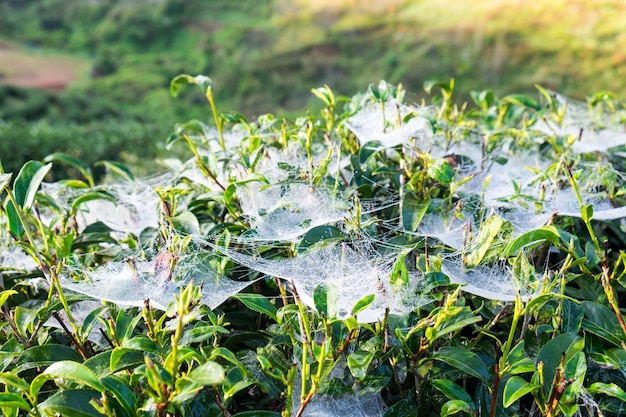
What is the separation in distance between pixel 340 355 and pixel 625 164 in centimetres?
104

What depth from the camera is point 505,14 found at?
10188mm

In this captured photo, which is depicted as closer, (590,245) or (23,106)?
(590,245)

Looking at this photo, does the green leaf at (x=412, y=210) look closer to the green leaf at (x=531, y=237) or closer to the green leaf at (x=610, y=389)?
the green leaf at (x=531, y=237)

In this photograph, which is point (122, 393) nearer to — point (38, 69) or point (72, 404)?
point (72, 404)

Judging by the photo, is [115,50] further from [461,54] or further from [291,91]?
[461,54]

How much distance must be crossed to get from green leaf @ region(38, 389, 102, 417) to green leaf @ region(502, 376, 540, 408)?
1.67ft

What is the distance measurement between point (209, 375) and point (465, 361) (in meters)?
0.38

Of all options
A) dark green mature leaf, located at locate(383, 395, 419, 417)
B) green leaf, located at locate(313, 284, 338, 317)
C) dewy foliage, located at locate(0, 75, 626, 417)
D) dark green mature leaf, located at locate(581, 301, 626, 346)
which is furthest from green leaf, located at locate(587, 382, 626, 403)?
green leaf, located at locate(313, 284, 338, 317)

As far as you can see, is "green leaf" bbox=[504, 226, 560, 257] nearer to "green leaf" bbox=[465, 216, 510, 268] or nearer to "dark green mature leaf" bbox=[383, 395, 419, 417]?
"green leaf" bbox=[465, 216, 510, 268]

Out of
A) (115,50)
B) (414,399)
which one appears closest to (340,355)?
(414,399)

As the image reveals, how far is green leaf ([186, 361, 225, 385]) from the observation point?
2.23ft

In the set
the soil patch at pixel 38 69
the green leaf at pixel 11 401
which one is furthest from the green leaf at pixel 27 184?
the soil patch at pixel 38 69

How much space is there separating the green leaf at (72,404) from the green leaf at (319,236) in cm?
40

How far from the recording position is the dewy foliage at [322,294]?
2.71 feet
